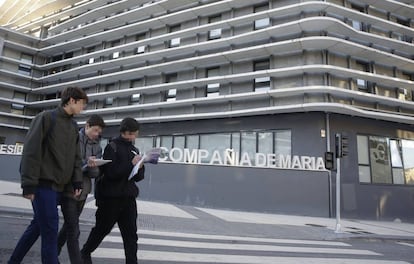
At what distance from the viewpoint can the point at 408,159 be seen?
19.7m

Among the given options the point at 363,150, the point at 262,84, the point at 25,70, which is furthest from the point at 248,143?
the point at 25,70

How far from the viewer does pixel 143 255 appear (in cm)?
549

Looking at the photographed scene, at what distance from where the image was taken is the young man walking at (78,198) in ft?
11.8

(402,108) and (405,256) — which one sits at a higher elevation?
(402,108)

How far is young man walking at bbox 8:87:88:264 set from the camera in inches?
125

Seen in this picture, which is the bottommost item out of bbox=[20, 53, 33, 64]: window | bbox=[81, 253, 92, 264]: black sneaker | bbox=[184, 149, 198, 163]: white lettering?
bbox=[81, 253, 92, 264]: black sneaker

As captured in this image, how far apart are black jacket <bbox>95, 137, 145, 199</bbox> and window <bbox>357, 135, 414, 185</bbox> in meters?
17.2

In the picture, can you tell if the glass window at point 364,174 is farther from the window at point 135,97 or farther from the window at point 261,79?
the window at point 135,97

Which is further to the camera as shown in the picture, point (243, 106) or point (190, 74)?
point (190, 74)

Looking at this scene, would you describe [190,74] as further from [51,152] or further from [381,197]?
[51,152]

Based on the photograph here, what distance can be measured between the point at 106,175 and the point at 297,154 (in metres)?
15.5

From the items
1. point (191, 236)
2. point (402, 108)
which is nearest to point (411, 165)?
point (402, 108)

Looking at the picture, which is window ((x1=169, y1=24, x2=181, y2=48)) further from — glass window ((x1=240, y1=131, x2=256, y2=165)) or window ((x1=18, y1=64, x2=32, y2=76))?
window ((x1=18, y1=64, x2=32, y2=76))

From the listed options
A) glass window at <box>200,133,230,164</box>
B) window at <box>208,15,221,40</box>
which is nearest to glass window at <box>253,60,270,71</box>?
window at <box>208,15,221,40</box>
